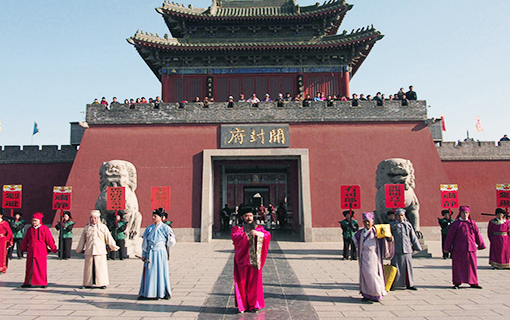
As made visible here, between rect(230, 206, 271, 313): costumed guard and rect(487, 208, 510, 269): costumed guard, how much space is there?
16.7 feet

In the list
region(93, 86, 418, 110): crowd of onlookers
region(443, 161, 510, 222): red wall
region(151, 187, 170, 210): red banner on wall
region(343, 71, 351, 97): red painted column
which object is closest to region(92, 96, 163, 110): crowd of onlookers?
region(93, 86, 418, 110): crowd of onlookers

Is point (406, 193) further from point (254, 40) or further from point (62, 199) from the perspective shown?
point (254, 40)

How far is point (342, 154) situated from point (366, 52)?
5.40m

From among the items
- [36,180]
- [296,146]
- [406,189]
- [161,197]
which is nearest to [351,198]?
[406,189]

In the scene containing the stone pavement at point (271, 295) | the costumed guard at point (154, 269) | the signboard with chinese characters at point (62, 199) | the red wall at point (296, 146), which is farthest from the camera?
the red wall at point (296, 146)

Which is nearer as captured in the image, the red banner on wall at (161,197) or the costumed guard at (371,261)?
the costumed guard at (371,261)

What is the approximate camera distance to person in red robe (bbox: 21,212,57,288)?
571 centimetres

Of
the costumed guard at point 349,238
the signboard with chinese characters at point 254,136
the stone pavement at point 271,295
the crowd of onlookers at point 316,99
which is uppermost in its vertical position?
the crowd of onlookers at point 316,99

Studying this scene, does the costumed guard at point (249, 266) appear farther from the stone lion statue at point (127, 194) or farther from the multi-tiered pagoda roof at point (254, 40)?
the multi-tiered pagoda roof at point (254, 40)

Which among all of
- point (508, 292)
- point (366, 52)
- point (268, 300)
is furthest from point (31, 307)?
point (366, 52)

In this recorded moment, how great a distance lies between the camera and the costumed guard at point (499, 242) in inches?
276

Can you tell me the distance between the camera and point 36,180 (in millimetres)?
13953

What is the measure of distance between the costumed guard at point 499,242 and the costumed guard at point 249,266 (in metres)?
5.09

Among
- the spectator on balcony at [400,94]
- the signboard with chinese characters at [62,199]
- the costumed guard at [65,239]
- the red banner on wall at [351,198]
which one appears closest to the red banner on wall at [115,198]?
the costumed guard at [65,239]
